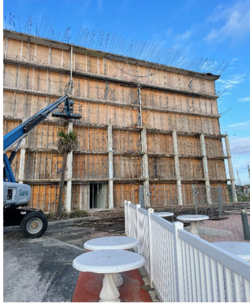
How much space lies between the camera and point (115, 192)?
21.0 meters

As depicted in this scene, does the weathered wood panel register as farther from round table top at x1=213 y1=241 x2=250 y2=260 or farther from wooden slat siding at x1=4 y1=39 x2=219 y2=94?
round table top at x1=213 y1=241 x2=250 y2=260

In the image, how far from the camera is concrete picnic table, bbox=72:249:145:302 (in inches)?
118

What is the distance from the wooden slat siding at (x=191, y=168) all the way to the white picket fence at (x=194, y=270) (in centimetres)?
2203

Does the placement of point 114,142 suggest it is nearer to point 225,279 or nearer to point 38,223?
point 38,223

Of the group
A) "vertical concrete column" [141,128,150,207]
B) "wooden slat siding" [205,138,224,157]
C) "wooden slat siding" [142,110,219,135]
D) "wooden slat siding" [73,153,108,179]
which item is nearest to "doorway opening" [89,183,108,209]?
"wooden slat siding" [73,153,108,179]

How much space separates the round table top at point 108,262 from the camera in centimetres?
299

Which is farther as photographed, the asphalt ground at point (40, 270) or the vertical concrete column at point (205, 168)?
the vertical concrete column at point (205, 168)

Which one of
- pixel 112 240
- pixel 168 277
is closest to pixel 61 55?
pixel 112 240

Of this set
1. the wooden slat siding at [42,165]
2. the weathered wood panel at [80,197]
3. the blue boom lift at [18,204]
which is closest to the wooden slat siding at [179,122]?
the weathered wood panel at [80,197]

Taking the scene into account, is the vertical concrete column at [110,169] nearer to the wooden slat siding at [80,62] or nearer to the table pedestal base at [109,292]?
the wooden slat siding at [80,62]

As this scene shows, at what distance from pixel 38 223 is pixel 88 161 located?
1207cm

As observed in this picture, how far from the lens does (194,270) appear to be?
6.37 ft

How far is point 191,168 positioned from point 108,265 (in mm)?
23626

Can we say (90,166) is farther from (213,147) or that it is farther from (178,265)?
(178,265)
